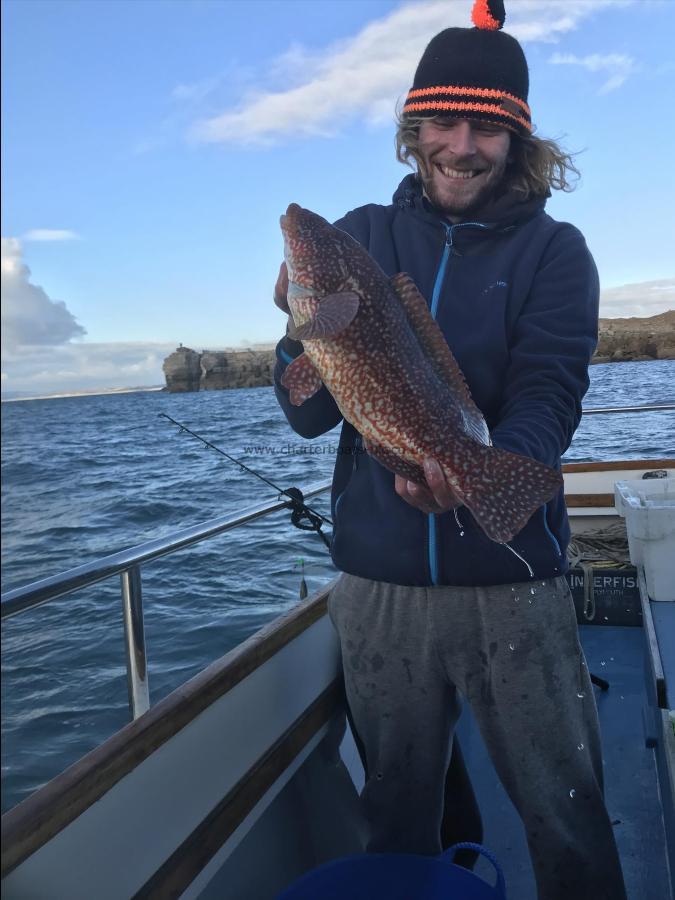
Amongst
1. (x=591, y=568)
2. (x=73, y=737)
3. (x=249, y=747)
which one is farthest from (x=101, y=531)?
(x=249, y=747)

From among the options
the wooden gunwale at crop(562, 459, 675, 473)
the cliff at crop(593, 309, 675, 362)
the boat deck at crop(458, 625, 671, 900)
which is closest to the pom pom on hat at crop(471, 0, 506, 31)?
the boat deck at crop(458, 625, 671, 900)

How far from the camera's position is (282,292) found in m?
2.47

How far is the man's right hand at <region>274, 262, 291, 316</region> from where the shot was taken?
2.46m

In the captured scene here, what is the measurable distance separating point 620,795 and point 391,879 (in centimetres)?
174

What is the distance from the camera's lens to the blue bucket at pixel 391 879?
7.30 feet

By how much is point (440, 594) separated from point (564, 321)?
1.02m

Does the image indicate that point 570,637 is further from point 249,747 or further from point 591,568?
point 591,568

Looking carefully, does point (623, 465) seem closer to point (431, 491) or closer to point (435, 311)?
point (435, 311)

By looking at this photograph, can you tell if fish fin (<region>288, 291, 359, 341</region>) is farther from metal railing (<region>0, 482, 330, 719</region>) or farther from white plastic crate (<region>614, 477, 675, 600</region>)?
white plastic crate (<region>614, 477, 675, 600</region>)

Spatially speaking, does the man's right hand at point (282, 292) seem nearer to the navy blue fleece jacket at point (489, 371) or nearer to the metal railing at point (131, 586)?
the navy blue fleece jacket at point (489, 371)

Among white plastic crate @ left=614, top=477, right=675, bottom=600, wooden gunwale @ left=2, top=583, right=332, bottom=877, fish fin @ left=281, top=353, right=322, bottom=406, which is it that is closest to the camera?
wooden gunwale @ left=2, top=583, right=332, bottom=877

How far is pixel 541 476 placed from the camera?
2035 millimetres

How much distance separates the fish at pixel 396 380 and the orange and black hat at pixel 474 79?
0.59m

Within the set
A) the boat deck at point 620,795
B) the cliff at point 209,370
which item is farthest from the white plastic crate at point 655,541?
the cliff at point 209,370
